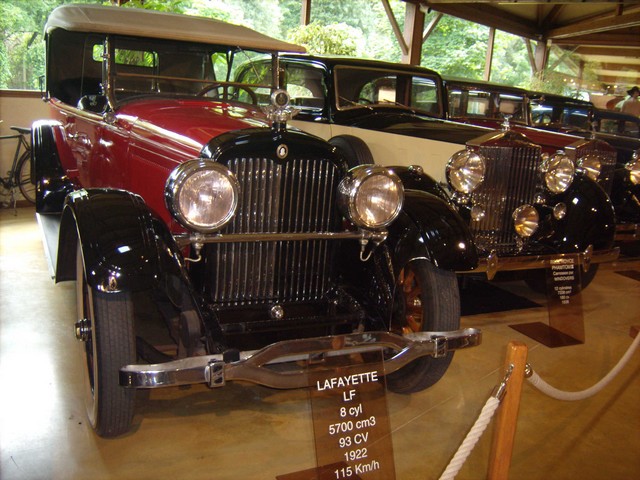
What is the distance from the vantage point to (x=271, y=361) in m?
2.02

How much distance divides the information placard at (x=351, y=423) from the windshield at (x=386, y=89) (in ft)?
11.5

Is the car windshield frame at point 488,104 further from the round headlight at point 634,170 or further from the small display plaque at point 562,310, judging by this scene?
the small display plaque at point 562,310

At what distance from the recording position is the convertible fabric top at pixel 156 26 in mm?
3137

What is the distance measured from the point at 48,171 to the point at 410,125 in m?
2.76

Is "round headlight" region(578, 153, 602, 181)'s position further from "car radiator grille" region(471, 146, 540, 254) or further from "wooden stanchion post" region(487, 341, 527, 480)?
"wooden stanchion post" region(487, 341, 527, 480)

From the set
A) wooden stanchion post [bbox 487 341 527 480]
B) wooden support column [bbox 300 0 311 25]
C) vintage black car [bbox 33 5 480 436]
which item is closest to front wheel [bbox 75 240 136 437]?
vintage black car [bbox 33 5 480 436]

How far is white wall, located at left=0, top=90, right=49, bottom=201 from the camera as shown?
20.5 ft

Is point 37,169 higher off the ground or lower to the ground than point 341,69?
lower

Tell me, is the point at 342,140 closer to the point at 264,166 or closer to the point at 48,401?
the point at 264,166

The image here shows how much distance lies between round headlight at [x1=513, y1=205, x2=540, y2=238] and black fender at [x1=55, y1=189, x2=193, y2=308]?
233 cm

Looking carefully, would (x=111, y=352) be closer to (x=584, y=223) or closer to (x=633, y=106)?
(x=584, y=223)

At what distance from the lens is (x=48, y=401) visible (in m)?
2.56

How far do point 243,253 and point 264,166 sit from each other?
36cm

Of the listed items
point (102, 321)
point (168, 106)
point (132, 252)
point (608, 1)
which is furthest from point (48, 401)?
point (608, 1)
